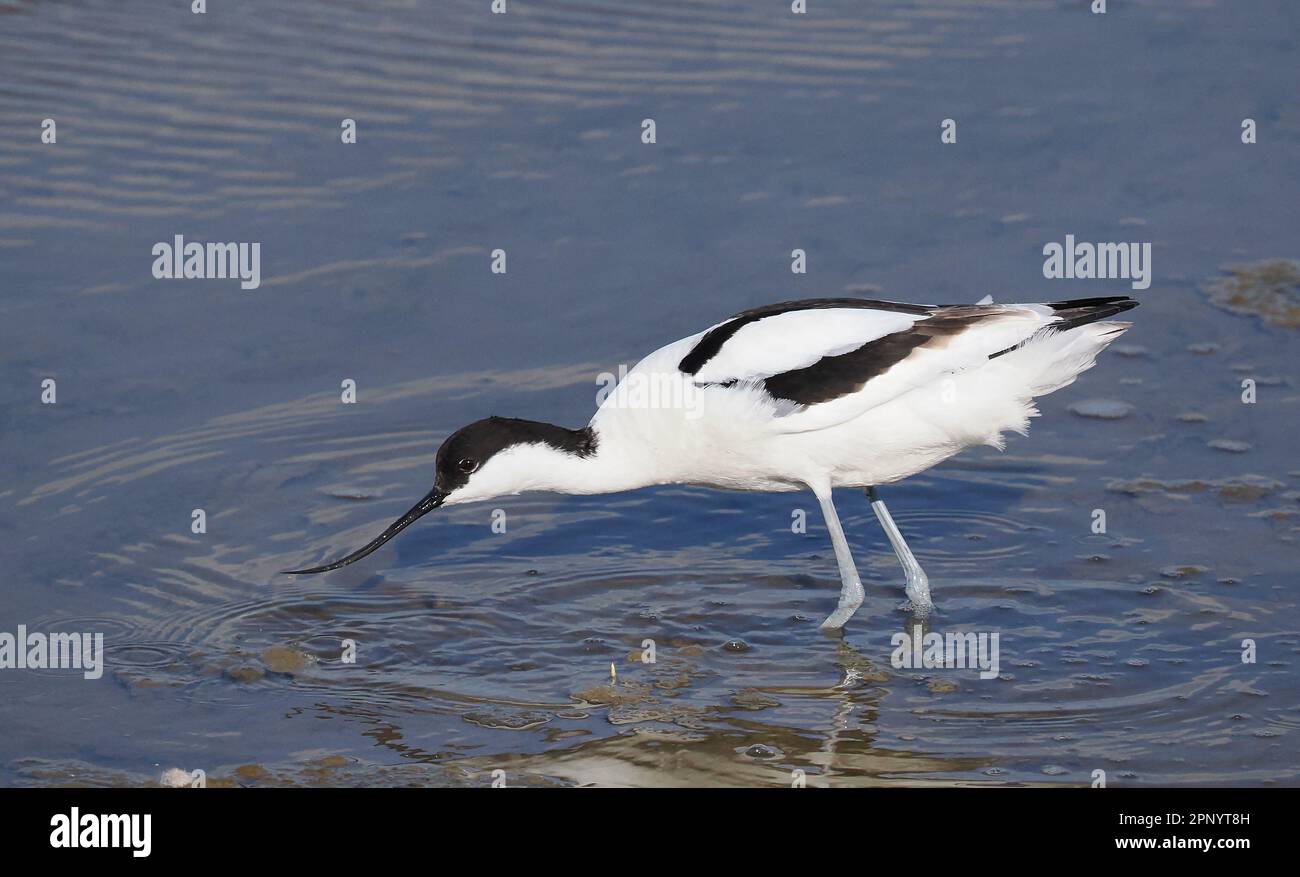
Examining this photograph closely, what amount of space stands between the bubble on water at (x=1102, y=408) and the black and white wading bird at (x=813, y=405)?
1.59 metres

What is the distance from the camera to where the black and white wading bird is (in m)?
5.74

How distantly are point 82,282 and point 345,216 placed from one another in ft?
4.41

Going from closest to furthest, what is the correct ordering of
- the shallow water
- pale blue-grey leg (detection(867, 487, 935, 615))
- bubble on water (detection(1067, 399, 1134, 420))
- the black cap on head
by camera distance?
the shallow water, the black cap on head, pale blue-grey leg (detection(867, 487, 935, 615)), bubble on water (detection(1067, 399, 1134, 420))

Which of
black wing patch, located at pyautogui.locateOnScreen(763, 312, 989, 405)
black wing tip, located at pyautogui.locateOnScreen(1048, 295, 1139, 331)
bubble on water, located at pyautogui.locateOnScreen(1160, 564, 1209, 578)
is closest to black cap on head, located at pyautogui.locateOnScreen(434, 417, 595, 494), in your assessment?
black wing patch, located at pyautogui.locateOnScreen(763, 312, 989, 405)

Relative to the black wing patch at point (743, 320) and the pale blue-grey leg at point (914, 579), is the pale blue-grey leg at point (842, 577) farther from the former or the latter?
the black wing patch at point (743, 320)

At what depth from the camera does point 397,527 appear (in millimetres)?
6027

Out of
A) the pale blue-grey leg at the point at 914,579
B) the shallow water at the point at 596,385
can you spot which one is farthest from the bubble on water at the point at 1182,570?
the pale blue-grey leg at the point at 914,579

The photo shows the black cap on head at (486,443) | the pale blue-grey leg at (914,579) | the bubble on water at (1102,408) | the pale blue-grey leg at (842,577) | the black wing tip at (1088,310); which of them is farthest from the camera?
the bubble on water at (1102,408)

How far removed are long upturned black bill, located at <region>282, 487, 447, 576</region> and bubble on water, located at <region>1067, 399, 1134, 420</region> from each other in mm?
3046

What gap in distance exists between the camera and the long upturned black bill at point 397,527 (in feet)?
19.5

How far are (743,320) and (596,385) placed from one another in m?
1.68

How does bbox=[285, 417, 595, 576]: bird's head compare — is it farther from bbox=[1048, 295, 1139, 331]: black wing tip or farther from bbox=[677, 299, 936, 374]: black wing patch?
bbox=[1048, 295, 1139, 331]: black wing tip

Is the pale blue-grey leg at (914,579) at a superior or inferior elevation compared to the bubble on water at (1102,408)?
inferior

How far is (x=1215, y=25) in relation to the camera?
10.7m
